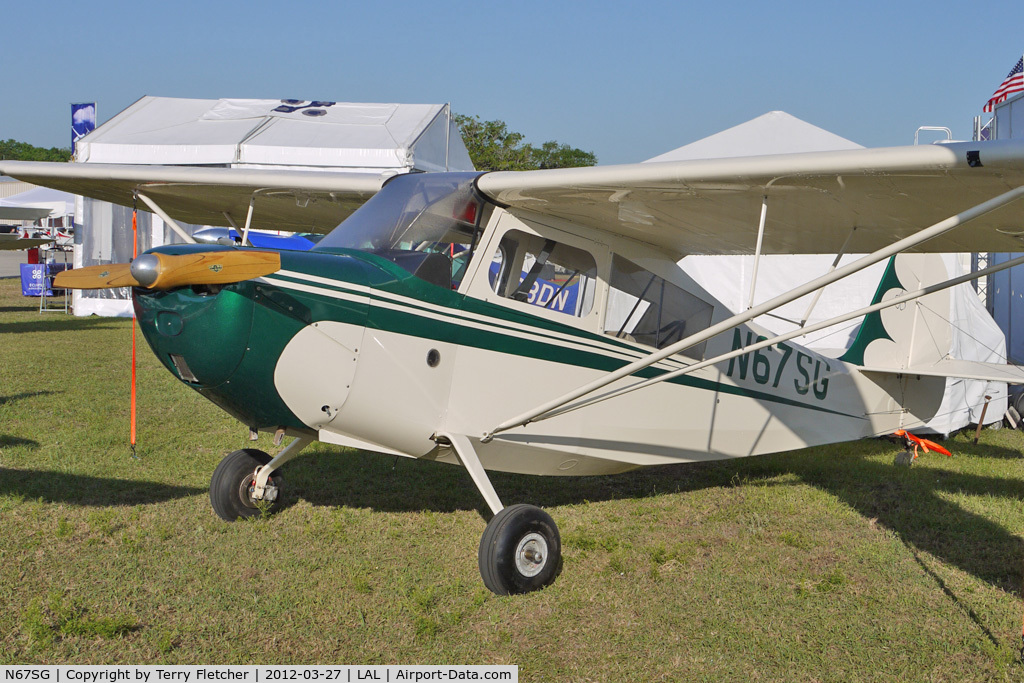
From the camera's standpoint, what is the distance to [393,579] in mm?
4336

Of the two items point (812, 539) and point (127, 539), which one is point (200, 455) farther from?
point (812, 539)

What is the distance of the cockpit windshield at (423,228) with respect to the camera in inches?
172

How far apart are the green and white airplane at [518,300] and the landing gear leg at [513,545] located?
0.01 m

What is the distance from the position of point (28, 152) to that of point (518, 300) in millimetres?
110899

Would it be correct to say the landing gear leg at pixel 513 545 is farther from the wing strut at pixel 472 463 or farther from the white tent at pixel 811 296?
the white tent at pixel 811 296

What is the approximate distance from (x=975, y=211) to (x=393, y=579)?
3.35 meters

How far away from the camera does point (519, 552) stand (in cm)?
433

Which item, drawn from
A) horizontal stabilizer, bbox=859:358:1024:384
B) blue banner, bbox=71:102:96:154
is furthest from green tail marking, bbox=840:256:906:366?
blue banner, bbox=71:102:96:154

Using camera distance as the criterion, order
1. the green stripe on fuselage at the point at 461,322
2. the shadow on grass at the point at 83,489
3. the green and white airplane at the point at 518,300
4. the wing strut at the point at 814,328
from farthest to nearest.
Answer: the shadow on grass at the point at 83,489, the green stripe on fuselage at the point at 461,322, the wing strut at the point at 814,328, the green and white airplane at the point at 518,300

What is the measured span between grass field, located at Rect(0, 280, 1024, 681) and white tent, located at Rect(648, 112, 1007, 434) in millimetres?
2179

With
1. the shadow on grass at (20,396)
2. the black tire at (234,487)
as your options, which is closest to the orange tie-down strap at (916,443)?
the black tire at (234,487)

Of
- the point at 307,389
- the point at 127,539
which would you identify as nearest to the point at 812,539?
the point at 307,389

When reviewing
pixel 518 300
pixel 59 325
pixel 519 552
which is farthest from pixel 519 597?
pixel 59 325

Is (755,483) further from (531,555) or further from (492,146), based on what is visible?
(492,146)
